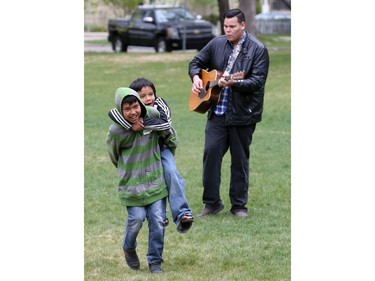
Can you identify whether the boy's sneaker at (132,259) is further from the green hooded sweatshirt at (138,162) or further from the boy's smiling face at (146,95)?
the boy's smiling face at (146,95)

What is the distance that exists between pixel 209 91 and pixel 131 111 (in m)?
2.24

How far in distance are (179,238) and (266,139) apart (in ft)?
20.9

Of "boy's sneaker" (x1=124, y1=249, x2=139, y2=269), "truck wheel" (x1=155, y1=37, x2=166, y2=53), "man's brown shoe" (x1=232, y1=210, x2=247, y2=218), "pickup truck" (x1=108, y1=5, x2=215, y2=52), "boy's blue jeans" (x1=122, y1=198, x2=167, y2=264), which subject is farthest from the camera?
"truck wheel" (x1=155, y1=37, x2=166, y2=53)

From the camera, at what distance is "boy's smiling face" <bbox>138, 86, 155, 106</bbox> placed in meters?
6.98

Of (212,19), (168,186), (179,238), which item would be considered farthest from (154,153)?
(212,19)

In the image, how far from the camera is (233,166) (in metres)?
9.33

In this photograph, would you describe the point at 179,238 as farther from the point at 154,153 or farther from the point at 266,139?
the point at 266,139

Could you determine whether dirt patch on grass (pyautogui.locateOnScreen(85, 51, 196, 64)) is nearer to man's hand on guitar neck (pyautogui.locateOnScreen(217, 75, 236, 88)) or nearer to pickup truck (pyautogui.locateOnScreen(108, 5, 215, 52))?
pickup truck (pyautogui.locateOnScreen(108, 5, 215, 52))

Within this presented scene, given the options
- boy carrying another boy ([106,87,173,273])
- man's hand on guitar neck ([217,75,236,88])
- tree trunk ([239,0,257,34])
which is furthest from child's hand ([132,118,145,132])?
tree trunk ([239,0,257,34])

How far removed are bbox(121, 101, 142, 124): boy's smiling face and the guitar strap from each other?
230 cm

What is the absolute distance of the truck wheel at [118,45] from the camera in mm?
33375

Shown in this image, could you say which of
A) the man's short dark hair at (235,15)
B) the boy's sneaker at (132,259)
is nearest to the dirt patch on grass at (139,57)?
the man's short dark hair at (235,15)

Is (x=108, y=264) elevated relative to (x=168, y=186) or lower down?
lower down

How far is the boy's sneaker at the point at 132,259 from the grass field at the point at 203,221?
65mm
